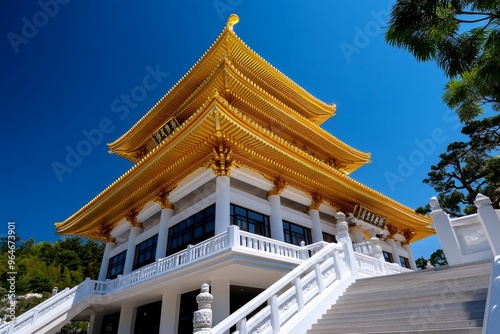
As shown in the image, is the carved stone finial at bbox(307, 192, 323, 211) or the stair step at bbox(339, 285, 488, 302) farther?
the carved stone finial at bbox(307, 192, 323, 211)

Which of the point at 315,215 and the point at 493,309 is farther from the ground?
the point at 315,215

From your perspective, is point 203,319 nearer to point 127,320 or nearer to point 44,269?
point 127,320

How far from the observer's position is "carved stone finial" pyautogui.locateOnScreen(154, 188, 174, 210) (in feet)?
48.4

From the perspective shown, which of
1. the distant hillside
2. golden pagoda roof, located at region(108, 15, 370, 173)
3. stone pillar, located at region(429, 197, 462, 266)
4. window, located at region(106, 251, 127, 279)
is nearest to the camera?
stone pillar, located at region(429, 197, 462, 266)

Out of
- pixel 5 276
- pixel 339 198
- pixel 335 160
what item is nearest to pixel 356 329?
pixel 339 198

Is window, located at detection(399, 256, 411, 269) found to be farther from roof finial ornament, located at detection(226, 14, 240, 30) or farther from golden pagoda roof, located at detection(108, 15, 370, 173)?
roof finial ornament, located at detection(226, 14, 240, 30)

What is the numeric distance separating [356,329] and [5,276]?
168 ft

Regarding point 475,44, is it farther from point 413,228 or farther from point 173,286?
point 413,228

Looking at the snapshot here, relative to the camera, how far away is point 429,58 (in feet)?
27.1

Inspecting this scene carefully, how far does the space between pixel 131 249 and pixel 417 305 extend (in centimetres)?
1405

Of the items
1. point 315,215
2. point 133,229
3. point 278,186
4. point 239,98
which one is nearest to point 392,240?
point 315,215

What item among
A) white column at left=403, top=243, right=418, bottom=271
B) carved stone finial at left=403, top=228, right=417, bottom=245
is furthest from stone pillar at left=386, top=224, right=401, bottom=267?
white column at left=403, top=243, right=418, bottom=271

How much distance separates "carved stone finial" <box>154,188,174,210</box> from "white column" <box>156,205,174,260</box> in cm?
10

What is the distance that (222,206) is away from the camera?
11.5m
